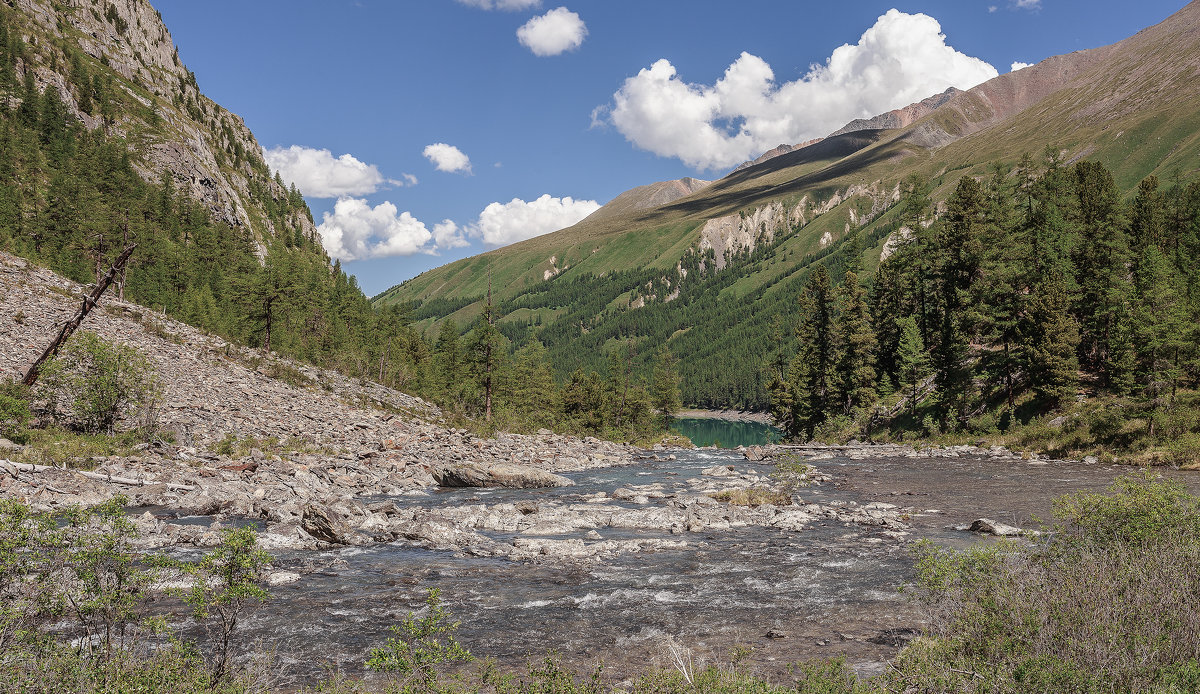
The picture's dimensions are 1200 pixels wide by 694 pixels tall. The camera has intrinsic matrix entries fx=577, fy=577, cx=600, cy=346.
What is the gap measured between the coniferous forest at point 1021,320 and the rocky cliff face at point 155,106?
139 meters

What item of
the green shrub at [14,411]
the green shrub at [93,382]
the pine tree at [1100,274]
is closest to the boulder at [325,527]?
the green shrub at [14,411]

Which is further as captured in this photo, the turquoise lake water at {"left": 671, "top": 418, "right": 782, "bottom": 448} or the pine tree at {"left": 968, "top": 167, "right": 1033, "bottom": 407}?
the turquoise lake water at {"left": 671, "top": 418, "right": 782, "bottom": 448}

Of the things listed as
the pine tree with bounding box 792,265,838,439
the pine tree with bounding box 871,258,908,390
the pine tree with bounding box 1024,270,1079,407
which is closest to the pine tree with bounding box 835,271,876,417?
the pine tree with bounding box 871,258,908,390

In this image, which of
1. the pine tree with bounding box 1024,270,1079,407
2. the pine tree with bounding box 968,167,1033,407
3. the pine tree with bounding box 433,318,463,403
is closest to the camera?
the pine tree with bounding box 1024,270,1079,407

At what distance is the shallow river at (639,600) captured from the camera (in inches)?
474

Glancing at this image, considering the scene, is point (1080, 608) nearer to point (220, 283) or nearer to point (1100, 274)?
point (1100, 274)

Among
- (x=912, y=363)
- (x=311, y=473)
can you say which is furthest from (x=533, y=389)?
(x=311, y=473)

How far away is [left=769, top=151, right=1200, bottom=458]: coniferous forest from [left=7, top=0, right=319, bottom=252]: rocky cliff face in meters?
139

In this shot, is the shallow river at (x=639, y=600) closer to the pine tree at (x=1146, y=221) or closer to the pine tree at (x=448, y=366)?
the pine tree at (x=1146, y=221)

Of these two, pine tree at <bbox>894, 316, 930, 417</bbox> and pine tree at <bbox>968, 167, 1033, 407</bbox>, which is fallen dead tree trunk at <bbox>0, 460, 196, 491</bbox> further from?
pine tree at <bbox>894, 316, 930, 417</bbox>

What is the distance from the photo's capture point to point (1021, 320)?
55.3 meters

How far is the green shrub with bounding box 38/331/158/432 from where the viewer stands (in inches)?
1093

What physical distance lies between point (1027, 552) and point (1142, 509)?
7.40 ft

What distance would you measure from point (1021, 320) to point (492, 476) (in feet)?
170
